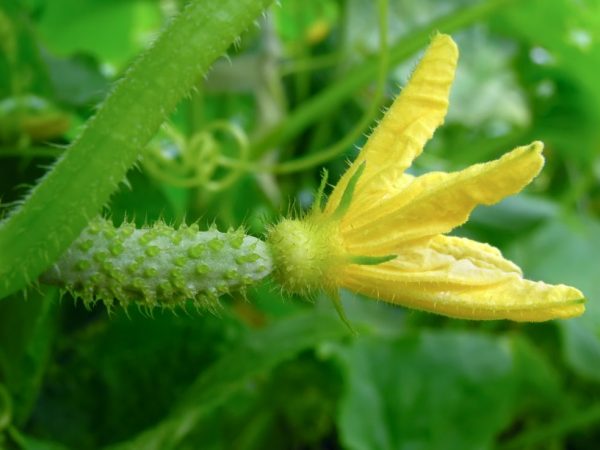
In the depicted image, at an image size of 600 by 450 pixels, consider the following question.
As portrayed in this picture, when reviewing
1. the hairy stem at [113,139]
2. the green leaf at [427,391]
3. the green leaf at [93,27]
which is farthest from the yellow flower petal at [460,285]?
the green leaf at [93,27]

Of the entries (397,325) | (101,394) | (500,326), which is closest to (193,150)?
(101,394)

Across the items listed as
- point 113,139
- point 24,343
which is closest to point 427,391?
point 24,343

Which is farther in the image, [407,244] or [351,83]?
[351,83]

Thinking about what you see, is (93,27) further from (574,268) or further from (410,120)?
(410,120)

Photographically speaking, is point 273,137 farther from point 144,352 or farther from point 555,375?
point 555,375

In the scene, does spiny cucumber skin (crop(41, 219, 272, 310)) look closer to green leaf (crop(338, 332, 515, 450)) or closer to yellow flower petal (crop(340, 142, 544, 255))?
yellow flower petal (crop(340, 142, 544, 255))

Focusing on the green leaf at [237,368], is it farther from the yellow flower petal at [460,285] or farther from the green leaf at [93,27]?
the green leaf at [93,27]

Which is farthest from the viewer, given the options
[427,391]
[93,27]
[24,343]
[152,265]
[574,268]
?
[93,27]

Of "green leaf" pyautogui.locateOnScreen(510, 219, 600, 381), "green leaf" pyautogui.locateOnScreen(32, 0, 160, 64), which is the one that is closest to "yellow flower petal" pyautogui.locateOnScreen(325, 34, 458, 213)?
"green leaf" pyautogui.locateOnScreen(510, 219, 600, 381)
